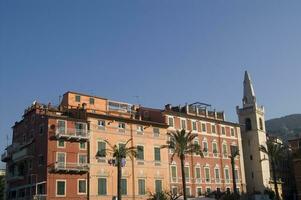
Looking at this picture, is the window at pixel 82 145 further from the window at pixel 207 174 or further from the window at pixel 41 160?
the window at pixel 207 174

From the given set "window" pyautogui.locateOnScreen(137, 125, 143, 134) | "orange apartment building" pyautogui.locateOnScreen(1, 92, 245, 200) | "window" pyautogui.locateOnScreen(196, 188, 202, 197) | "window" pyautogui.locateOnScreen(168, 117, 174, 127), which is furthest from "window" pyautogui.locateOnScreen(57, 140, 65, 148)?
"window" pyautogui.locateOnScreen(196, 188, 202, 197)

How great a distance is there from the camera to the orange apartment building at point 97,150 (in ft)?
187

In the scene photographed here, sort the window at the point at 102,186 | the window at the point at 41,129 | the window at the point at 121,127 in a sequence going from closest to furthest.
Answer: the window at the point at 41,129, the window at the point at 102,186, the window at the point at 121,127

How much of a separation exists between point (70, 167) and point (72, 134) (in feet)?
14.6

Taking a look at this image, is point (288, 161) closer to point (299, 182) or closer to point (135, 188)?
point (299, 182)

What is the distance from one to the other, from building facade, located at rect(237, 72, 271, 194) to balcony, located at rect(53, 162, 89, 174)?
3808 centimetres

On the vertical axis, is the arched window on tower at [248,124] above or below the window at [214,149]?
above

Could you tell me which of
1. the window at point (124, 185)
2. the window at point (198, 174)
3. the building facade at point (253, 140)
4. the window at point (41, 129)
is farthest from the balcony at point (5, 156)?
the building facade at point (253, 140)

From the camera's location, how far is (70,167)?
5644cm

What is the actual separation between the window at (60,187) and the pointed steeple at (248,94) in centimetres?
4676

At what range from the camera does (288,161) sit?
10675cm

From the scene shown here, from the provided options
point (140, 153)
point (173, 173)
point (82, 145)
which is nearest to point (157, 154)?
point (140, 153)

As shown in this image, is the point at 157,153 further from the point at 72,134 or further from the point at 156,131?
the point at 72,134

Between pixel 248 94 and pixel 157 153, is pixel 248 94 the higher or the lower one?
the higher one
